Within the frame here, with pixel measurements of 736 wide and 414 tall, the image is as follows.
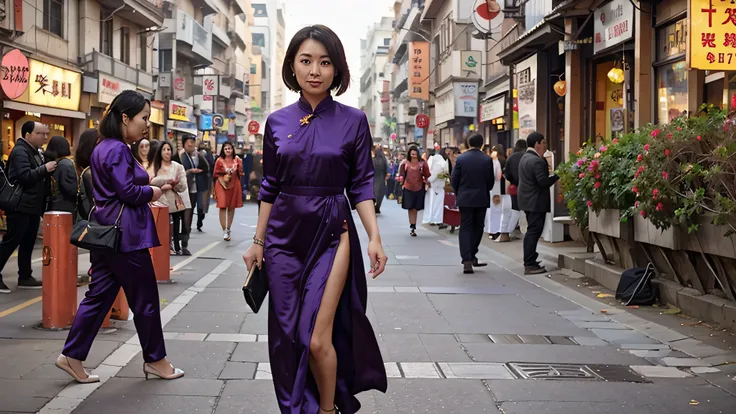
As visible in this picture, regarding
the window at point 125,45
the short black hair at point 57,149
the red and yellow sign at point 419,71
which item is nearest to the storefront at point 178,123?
the window at point 125,45

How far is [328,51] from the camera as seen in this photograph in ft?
14.9

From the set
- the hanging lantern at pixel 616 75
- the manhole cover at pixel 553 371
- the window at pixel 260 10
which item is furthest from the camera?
the window at pixel 260 10

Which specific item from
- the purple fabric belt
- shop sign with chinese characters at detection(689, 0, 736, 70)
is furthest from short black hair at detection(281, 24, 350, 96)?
shop sign with chinese characters at detection(689, 0, 736, 70)

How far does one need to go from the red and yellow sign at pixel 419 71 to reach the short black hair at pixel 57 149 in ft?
145

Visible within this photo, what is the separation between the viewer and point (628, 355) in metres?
7.38

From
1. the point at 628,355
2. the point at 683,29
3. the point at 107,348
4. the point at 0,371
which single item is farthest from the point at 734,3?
the point at 0,371

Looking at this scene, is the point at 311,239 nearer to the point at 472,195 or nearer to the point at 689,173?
the point at 689,173

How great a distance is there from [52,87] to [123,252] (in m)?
22.6

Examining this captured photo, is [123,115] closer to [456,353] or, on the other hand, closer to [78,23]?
[456,353]

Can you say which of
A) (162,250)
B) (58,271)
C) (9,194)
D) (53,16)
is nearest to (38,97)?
(53,16)

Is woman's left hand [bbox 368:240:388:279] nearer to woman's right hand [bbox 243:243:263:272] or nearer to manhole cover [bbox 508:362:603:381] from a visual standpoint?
woman's right hand [bbox 243:243:263:272]

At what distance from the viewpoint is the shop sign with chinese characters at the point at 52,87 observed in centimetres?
2552

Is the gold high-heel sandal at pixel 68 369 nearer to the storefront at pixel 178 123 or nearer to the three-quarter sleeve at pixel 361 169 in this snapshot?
the three-quarter sleeve at pixel 361 169

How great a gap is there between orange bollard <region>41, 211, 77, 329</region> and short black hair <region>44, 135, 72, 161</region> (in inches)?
110
